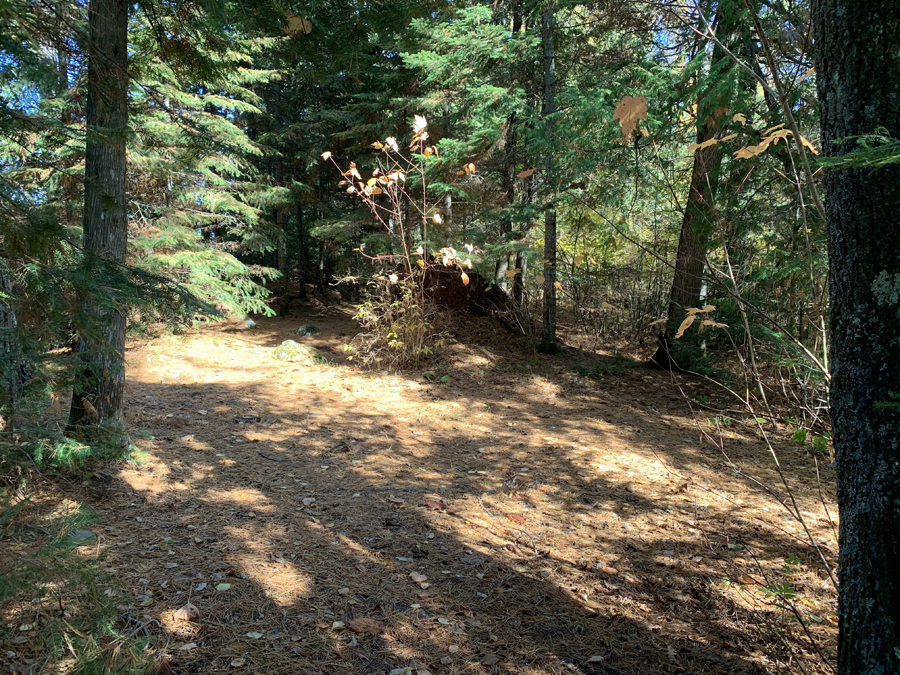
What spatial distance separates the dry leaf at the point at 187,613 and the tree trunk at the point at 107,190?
5.81 ft

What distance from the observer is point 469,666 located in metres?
2.28

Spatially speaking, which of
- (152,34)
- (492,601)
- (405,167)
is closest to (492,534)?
(492,601)

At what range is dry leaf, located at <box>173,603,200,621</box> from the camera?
2396mm

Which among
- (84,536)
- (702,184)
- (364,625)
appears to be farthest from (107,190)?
(702,184)

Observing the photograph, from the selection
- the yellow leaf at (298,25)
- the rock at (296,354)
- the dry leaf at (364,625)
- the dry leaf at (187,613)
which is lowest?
the dry leaf at (364,625)

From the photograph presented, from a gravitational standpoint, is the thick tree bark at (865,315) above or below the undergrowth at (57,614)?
above

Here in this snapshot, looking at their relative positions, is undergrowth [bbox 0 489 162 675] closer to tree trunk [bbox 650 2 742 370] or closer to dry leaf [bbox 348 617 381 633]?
dry leaf [bbox 348 617 381 633]

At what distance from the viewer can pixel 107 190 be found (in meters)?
3.65

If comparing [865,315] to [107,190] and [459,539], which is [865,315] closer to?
[459,539]

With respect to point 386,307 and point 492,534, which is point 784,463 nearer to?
point 492,534

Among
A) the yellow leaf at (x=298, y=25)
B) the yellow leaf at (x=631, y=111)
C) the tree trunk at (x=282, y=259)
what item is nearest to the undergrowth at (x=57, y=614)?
the yellow leaf at (x=631, y=111)

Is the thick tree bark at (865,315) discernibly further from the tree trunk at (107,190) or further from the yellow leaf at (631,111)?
the tree trunk at (107,190)

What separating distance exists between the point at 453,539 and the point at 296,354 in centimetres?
619

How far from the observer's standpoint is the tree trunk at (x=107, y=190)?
353 cm
